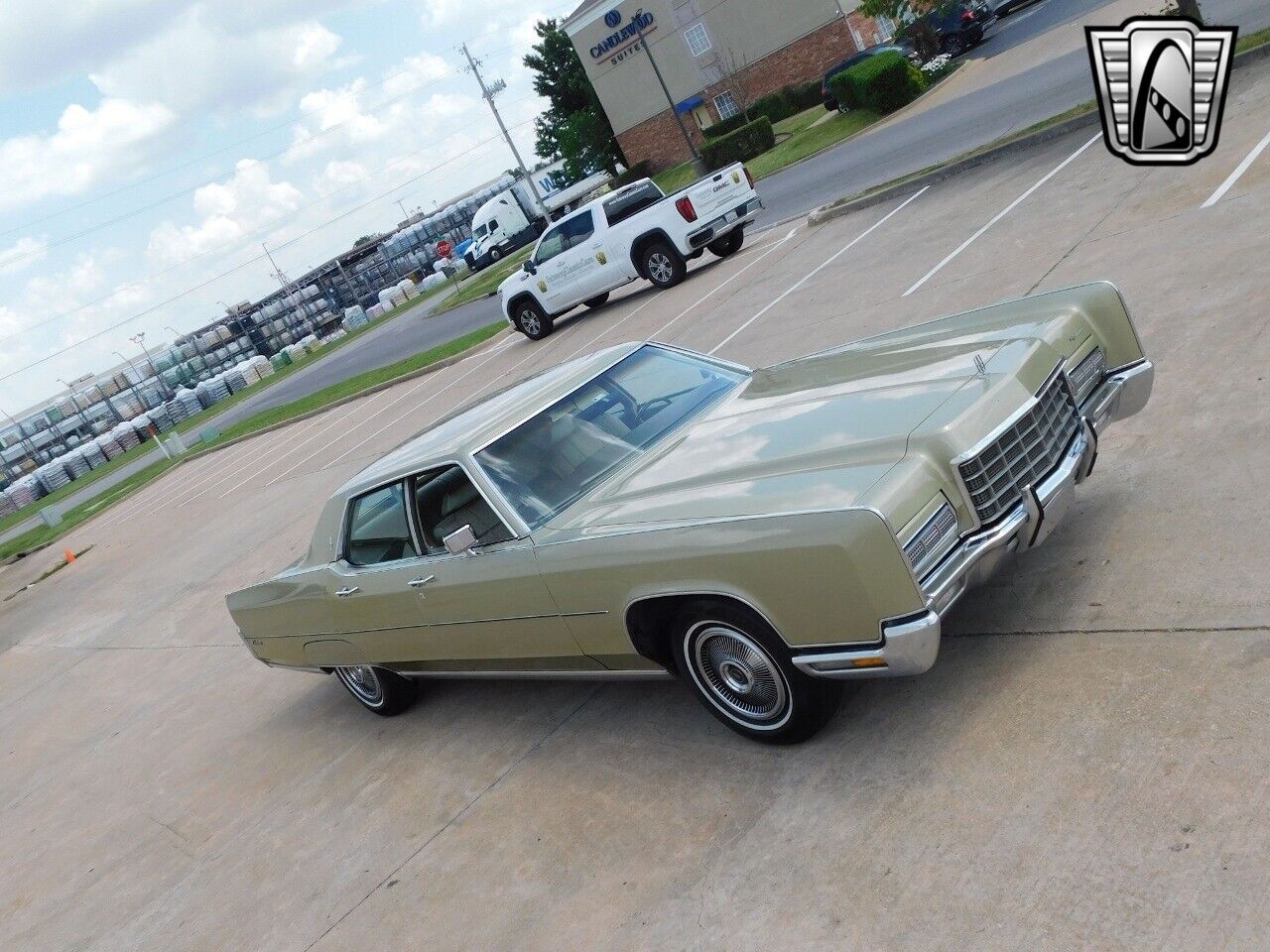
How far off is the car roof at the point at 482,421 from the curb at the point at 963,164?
9.98 m

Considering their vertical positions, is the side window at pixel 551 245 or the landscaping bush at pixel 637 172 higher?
the landscaping bush at pixel 637 172

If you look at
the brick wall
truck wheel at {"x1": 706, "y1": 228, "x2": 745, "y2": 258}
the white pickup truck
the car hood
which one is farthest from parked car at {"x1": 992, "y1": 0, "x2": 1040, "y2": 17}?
the car hood

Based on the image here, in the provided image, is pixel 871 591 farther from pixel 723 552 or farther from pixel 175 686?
pixel 175 686

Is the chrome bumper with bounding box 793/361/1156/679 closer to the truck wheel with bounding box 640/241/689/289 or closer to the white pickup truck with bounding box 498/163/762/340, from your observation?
the white pickup truck with bounding box 498/163/762/340

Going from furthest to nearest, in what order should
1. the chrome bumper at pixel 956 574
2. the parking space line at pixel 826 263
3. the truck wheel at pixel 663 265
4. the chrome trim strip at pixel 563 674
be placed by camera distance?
the truck wheel at pixel 663 265
the parking space line at pixel 826 263
the chrome trim strip at pixel 563 674
the chrome bumper at pixel 956 574

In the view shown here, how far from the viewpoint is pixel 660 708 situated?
198 inches

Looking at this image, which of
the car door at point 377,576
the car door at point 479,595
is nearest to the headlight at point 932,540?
the car door at point 479,595

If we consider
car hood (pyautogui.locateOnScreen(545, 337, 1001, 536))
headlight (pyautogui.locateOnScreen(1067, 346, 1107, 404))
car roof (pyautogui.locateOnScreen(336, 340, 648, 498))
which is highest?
car roof (pyautogui.locateOnScreen(336, 340, 648, 498))

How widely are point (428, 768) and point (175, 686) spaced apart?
445cm

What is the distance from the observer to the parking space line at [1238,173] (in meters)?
8.53

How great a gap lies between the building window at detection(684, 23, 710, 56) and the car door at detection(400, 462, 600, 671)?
46876 mm

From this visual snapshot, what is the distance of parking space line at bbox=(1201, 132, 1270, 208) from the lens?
8531mm

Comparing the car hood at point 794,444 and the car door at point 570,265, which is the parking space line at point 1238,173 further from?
the car door at point 570,265

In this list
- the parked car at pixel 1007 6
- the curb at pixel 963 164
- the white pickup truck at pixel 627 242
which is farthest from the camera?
the parked car at pixel 1007 6
